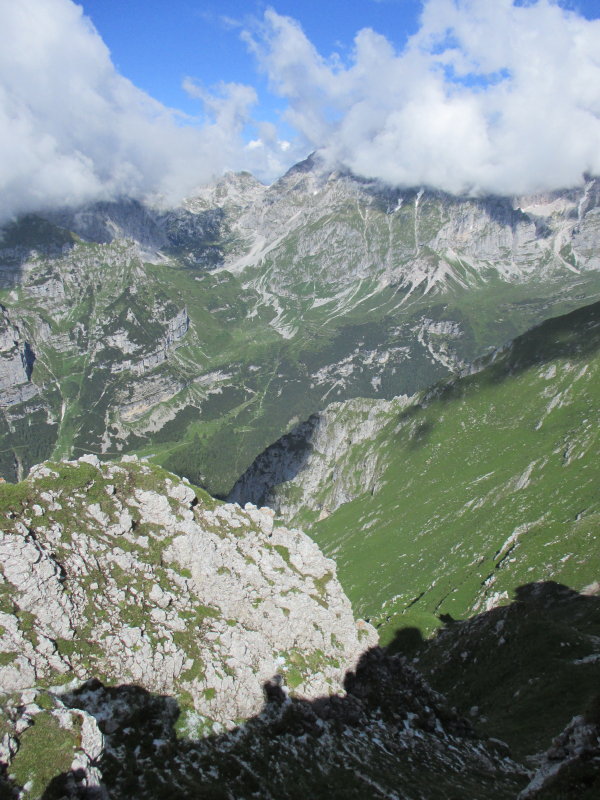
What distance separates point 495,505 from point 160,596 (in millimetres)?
113197

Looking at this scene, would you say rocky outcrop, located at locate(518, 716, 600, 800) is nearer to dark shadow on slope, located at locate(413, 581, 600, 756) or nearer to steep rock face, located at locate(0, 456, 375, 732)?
steep rock face, located at locate(0, 456, 375, 732)

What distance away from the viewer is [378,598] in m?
124

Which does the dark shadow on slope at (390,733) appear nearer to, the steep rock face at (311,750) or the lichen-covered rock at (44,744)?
the steep rock face at (311,750)

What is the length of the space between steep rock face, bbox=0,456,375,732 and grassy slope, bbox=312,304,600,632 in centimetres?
3925

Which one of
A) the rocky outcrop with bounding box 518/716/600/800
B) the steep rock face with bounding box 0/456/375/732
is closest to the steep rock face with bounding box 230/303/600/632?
the steep rock face with bounding box 0/456/375/732

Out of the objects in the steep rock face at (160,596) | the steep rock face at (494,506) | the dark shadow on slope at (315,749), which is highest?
the steep rock face at (494,506)

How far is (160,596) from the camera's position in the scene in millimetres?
36531

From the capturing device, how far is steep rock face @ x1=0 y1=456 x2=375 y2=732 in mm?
30781

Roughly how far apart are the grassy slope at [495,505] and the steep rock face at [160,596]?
39253 mm

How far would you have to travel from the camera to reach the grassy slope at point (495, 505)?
296 feet

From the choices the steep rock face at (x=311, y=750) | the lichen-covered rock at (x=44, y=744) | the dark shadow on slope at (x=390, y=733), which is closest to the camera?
the lichen-covered rock at (x=44, y=744)

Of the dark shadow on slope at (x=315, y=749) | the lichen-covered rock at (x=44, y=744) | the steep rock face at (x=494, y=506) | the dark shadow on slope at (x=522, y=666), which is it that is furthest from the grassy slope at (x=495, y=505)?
the lichen-covered rock at (x=44, y=744)

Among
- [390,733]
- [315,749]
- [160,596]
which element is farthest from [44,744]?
[390,733]

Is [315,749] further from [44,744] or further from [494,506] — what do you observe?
[494,506]
